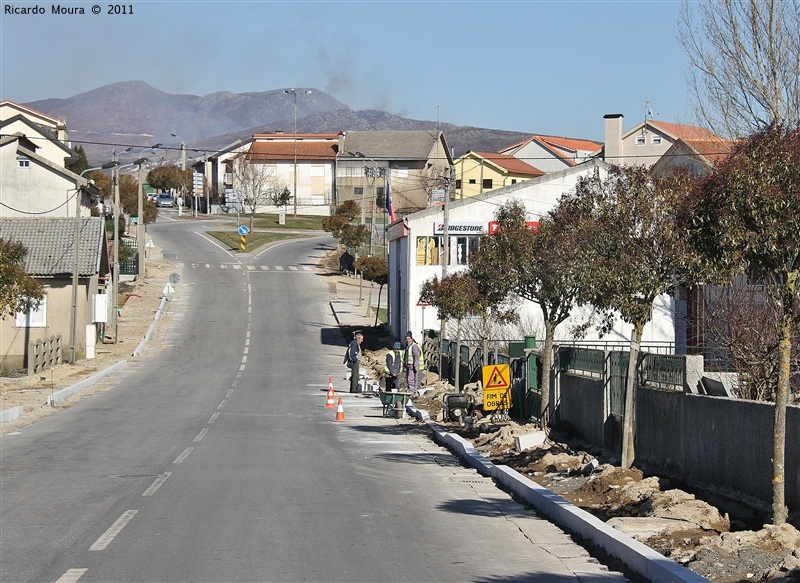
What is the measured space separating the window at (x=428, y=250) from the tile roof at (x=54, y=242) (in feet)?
47.9

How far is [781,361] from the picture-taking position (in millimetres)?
9367

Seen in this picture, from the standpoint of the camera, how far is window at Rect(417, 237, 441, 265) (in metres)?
47.4

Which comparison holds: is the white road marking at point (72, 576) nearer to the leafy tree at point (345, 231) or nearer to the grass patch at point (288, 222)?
the leafy tree at point (345, 231)

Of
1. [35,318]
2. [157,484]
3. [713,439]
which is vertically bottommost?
[157,484]

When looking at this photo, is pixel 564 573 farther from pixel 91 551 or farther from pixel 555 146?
pixel 555 146

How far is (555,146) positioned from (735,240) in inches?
4678

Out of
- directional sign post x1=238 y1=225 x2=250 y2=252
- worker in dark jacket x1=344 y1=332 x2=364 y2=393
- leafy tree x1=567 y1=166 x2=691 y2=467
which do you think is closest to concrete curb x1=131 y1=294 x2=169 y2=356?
worker in dark jacket x1=344 y1=332 x2=364 y2=393

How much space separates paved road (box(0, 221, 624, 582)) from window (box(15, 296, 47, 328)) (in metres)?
13.1

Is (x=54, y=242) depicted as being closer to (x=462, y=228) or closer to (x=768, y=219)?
(x=462, y=228)

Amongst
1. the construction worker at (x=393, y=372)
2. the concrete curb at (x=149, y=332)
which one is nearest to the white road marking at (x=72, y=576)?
the construction worker at (x=393, y=372)

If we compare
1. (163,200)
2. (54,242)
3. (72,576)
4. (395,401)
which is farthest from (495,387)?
(163,200)

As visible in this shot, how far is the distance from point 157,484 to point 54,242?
106 feet

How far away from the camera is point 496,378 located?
2002cm

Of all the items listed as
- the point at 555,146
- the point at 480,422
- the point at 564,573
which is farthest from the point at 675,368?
the point at 555,146
